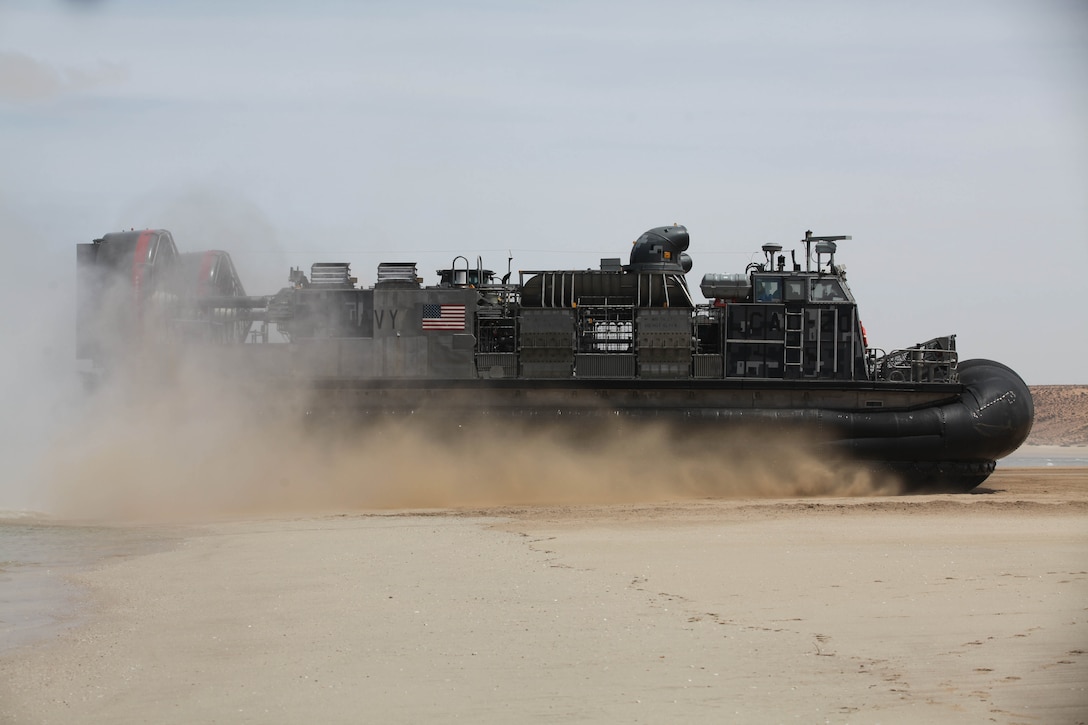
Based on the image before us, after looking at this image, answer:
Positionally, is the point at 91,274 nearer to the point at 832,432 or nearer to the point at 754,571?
the point at 832,432

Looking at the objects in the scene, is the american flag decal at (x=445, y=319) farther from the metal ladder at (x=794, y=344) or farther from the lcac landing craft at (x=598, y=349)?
the metal ladder at (x=794, y=344)

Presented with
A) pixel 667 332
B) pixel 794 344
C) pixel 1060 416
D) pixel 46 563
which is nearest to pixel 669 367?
pixel 667 332

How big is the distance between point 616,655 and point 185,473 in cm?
1126

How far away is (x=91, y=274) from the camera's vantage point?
1730cm

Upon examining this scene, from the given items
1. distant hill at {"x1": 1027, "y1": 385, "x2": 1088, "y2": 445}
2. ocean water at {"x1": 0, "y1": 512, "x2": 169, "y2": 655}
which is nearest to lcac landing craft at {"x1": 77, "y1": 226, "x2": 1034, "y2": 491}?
ocean water at {"x1": 0, "y1": 512, "x2": 169, "y2": 655}

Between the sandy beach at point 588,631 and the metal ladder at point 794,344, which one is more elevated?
the metal ladder at point 794,344

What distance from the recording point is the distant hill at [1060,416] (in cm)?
4338

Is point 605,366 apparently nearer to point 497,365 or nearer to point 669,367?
point 669,367

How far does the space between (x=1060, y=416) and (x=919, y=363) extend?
3571 cm

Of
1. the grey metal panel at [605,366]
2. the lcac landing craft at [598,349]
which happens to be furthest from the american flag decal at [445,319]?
the grey metal panel at [605,366]

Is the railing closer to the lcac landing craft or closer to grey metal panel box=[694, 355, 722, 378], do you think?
the lcac landing craft

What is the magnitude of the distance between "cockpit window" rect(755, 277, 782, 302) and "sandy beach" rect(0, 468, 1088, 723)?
633cm

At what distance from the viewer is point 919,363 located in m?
17.0

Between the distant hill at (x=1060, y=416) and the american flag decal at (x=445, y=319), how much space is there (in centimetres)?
2841
